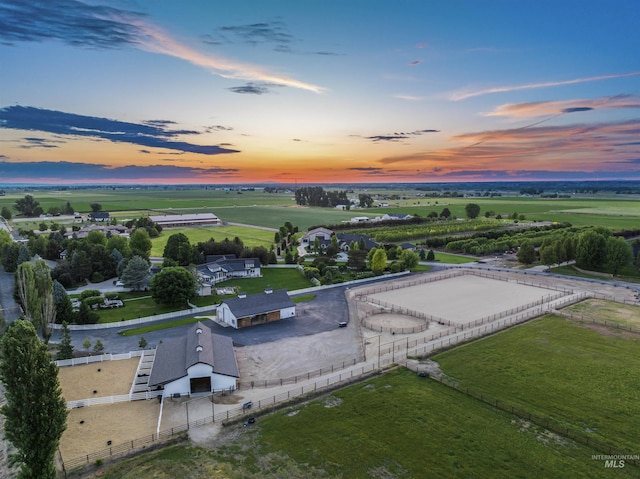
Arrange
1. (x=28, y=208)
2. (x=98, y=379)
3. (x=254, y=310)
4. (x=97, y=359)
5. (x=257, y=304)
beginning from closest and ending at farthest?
(x=98, y=379)
(x=97, y=359)
(x=254, y=310)
(x=257, y=304)
(x=28, y=208)

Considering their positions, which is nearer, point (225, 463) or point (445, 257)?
point (225, 463)

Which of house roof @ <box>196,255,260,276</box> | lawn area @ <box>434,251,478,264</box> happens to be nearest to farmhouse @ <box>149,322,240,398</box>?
house roof @ <box>196,255,260,276</box>

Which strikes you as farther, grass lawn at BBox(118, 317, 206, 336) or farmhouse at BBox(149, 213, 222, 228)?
farmhouse at BBox(149, 213, 222, 228)

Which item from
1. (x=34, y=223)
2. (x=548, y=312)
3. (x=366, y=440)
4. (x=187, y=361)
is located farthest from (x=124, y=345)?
(x=34, y=223)

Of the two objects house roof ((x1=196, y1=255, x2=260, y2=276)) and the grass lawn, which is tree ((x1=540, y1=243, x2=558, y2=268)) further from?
the grass lawn

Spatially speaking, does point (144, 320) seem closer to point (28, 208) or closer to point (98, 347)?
point (98, 347)

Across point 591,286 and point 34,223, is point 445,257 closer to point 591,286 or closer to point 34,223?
point 591,286

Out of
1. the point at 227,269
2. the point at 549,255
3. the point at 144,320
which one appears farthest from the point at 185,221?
the point at 549,255
